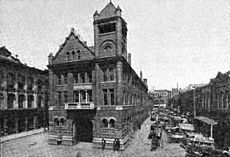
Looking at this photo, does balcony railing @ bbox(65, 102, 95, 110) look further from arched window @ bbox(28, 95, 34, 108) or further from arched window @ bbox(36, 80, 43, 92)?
arched window @ bbox(36, 80, 43, 92)

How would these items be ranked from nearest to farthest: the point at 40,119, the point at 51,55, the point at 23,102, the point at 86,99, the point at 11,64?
1. the point at 86,99
2. the point at 51,55
3. the point at 11,64
4. the point at 23,102
5. the point at 40,119

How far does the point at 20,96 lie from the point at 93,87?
66.6 feet

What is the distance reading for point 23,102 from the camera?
34594 millimetres

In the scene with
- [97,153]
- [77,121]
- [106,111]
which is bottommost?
[97,153]

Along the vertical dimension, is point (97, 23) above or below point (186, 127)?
above

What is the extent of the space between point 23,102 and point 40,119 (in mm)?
6608

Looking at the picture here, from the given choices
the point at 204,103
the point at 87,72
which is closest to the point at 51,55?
the point at 87,72

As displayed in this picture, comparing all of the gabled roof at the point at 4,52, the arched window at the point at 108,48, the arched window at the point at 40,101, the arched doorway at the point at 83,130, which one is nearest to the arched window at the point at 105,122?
the arched doorway at the point at 83,130

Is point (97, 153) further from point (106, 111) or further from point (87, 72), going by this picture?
point (87, 72)

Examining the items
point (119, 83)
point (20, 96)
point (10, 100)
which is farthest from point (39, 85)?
point (119, 83)

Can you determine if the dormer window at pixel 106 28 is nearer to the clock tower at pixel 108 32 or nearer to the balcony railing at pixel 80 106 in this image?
the clock tower at pixel 108 32

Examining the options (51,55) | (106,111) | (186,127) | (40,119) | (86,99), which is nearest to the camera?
(106,111)

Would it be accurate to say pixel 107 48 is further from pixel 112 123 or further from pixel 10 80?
pixel 10 80

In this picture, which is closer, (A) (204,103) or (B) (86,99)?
(B) (86,99)
